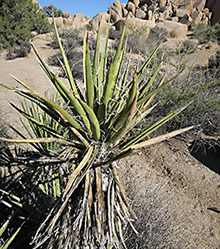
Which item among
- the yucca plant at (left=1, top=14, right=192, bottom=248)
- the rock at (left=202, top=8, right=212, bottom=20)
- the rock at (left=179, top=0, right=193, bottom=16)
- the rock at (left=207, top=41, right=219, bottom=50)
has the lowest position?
the rock at (left=207, top=41, right=219, bottom=50)

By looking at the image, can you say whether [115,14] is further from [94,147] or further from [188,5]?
[94,147]

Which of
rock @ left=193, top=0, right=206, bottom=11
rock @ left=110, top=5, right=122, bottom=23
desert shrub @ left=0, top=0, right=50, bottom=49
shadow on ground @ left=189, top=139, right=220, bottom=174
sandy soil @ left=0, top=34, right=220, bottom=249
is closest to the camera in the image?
sandy soil @ left=0, top=34, right=220, bottom=249

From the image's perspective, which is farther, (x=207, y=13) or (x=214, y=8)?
(x=207, y=13)

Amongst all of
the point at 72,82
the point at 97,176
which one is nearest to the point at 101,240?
the point at 97,176

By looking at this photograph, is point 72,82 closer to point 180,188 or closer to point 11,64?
point 180,188

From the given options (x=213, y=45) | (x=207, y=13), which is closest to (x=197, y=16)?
(x=207, y=13)

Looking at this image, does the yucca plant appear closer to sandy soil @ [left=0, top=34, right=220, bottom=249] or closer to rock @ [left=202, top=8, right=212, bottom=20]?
sandy soil @ [left=0, top=34, right=220, bottom=249]

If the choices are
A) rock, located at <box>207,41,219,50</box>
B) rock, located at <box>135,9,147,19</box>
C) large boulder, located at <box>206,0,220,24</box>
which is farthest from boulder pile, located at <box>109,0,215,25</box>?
rock, located at <box>207,41,219,50</box>

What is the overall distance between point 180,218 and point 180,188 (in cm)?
78

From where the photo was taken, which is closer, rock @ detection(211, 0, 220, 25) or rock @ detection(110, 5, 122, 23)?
rock @ detection(110, 5, 122, 23)

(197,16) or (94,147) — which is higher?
(197,16)

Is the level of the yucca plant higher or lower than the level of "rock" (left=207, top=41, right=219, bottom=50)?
higher

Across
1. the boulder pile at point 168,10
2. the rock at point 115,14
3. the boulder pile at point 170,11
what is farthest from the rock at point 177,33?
the rock at point 115,14

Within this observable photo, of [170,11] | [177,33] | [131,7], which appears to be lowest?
[177,33]
